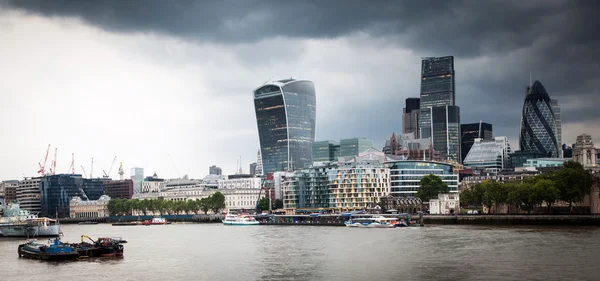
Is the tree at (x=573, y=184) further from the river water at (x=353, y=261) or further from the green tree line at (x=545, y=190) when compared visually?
the river water at (x=353, y=261)

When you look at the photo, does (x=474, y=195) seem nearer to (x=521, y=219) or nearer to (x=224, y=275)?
(x=521, y=219)

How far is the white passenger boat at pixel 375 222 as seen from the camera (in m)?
155

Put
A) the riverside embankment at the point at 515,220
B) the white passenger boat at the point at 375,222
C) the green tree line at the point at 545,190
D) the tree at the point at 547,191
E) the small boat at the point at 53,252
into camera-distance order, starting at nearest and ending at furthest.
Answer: the small boat at the point at 53,252, the riverside embankment at the point at 515,220, the green tree line at the point at 545,190, the tree at the point at 547,191, the white passenger boat at the point at 375,222

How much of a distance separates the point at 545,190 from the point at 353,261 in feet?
268

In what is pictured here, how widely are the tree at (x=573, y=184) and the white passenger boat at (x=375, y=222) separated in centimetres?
3459

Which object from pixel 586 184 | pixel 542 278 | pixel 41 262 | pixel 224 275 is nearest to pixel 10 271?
pixel 41 262

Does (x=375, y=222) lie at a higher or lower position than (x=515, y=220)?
lower

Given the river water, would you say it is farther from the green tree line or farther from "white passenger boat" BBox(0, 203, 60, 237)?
the green tree line

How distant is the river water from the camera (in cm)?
6862

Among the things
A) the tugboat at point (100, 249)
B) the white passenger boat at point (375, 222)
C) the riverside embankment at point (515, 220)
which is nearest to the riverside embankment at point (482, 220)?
the riverside embankment at point (515, 220)

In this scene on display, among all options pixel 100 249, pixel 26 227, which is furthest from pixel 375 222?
pixel 100 249

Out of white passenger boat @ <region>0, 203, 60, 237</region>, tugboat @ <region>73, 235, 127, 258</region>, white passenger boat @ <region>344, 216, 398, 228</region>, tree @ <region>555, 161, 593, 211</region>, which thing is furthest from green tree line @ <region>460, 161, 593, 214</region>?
white passenger boat @ <region>0, 203, 60, 237</region>

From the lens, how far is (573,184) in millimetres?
146875

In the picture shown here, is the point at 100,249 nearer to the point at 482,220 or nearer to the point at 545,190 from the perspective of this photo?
the point at 482,220
